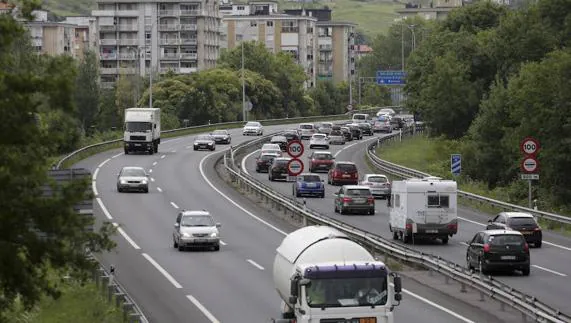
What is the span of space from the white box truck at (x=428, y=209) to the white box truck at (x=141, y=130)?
41550 mm

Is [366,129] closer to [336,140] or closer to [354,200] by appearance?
[336,140]

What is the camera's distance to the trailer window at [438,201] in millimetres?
47375

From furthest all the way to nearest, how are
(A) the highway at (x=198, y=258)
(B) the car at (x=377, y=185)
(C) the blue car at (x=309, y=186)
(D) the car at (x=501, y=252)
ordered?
1. (B) the car at (x=377, y=185)
2. (C) the blue car at (x=309, y=186)
3. (D) the car at (x=501, y=252)
4. (A) the highway at (x=198, y=258)

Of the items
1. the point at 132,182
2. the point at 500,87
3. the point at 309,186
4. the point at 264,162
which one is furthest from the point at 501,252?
the point at 500,87

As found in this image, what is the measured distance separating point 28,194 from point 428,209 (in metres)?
30.4

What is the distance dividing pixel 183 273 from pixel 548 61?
40786mm

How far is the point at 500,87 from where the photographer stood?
8406 cm

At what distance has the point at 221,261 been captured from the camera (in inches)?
1726

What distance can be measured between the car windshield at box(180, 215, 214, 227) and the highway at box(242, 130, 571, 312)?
762cm

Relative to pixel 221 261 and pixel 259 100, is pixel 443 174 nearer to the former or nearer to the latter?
pixel 221 261

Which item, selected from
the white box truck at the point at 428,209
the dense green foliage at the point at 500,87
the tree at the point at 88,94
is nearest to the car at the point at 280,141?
the dense green foliage at the point at 500,87

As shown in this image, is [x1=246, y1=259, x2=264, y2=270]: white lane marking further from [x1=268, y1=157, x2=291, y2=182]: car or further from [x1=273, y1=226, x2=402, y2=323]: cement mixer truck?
[x1=268, y1=157, x2=291, y2=182]: car

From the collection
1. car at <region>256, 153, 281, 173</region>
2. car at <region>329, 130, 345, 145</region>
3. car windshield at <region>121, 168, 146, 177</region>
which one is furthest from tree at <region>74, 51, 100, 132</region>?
car windshield at <region>121, 168, 146, 177</region>

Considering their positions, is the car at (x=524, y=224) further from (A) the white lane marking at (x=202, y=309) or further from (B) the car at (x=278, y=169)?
(B) the car at (x=278, y=169)
